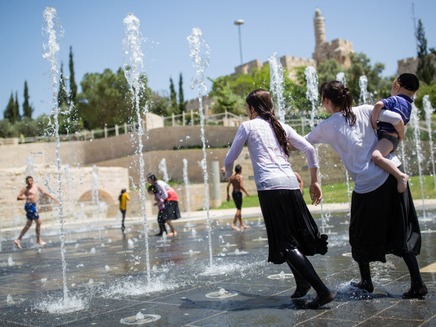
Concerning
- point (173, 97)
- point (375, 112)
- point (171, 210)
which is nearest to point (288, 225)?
point (375, 112)

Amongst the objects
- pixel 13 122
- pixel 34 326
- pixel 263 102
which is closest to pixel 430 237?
pixel 263 102

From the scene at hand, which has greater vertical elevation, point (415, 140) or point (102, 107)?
point (102, 107)

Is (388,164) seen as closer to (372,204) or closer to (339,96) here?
(372,204)

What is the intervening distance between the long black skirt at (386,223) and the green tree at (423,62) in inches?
2172

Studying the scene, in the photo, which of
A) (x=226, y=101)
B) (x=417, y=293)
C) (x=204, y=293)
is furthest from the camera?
(x=226, y=101)

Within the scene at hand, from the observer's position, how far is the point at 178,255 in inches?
322

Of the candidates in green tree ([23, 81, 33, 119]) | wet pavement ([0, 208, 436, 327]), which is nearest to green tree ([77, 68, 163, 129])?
green tree ([23, 81, 33, 119])

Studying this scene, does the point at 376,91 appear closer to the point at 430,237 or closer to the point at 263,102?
the point at 430,237

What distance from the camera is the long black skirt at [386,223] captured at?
3.79 m

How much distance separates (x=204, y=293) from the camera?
4.57 meters

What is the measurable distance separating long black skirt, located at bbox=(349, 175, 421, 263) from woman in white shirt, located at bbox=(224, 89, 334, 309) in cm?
34

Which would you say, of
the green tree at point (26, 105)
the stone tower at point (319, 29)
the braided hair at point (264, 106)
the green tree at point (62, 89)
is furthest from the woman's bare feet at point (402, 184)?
the stone tower at point (319, 29)

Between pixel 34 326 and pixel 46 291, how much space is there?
1823 millimetres

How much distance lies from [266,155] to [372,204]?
0.88 meters
